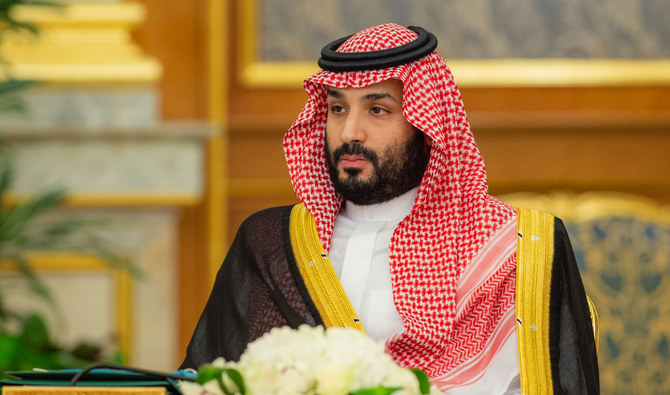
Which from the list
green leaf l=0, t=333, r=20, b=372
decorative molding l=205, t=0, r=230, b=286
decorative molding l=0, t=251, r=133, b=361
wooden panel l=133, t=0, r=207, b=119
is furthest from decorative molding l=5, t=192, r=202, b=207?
green leaf l=0, t=333, r=20, b=372

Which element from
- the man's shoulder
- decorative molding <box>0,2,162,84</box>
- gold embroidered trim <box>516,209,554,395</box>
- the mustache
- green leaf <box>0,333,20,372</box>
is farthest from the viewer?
decorative molding <box>0,2,162,84</box>

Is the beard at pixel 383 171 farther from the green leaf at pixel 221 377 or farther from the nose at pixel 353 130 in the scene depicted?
the green leaf at pixel 221 377

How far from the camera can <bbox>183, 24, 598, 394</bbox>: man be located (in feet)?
6.48

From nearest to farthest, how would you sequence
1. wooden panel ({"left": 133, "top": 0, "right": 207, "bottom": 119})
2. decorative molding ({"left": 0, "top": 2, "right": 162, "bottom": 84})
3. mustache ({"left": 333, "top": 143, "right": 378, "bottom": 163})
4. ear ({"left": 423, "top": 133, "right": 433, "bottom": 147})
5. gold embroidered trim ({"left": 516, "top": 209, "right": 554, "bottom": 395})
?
gold embroidered trim ({"left": 516, "top": 209, "right": 554, "bottom": 395})
mustache ({"left": 333, "top": 143, "right": 378, "bottom": 163})
ear ({"left": 423, "top": 133, "right": 433, "bottom": 147})
decorative molding ({"left": 0, "top": 2, "right": 162, "bottom": 84})
wooden panel ({"left": 133, "top": 0, "right": 207, "bottom": 119})

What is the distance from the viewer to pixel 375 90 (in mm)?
2025

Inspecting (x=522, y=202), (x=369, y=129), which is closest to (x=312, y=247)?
(x=369, y=129)

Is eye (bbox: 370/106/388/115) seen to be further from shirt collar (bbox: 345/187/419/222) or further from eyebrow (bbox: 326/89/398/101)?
shirt collar (bbox: 345/187/419/222)

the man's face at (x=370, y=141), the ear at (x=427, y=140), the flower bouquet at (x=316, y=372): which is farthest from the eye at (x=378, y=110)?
the flower bouquet at (x=316, y=372)

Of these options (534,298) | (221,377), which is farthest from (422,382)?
(534,298)

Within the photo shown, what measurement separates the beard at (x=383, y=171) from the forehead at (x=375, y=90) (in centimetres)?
10

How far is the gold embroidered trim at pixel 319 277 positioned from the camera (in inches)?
80.1

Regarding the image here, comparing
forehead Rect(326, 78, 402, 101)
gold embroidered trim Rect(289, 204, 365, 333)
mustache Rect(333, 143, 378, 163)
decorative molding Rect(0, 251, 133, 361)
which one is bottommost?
decorative molding Rect(0, 251, 133, 361)

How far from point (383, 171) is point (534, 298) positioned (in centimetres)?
39

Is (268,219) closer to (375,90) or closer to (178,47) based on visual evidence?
(375,90)
